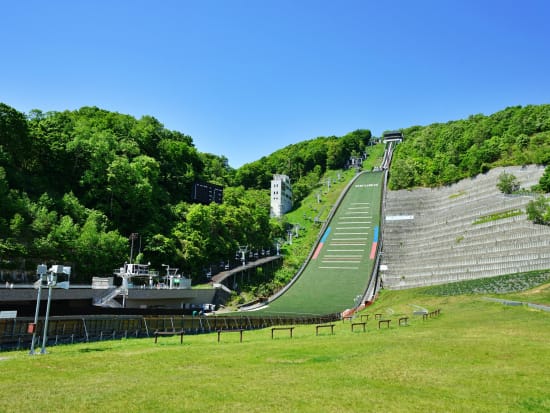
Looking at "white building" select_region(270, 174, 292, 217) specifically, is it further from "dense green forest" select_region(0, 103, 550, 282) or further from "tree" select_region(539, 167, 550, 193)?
"tree" select_region(539, 167, 550, 193)

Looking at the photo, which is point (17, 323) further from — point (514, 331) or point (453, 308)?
point (453, 308)

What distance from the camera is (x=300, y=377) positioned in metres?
10.8

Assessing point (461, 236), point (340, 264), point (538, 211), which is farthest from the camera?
point (340, 264)

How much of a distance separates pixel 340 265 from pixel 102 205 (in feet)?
111

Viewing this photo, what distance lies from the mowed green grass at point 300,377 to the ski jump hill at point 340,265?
2921 centimetres

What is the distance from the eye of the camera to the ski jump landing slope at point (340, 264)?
49906 millimetres

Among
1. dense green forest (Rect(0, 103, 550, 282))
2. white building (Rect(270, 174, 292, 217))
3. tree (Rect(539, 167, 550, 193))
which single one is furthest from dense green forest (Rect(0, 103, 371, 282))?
tree (Rect(539, 167, 550, 193))

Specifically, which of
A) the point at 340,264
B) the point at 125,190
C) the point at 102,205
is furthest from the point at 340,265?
the point at 102,205

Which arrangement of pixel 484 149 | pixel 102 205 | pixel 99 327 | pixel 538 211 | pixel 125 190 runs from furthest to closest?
pixel 484 149, pixel 125 190, pixel 102 205, pixel 538 211, pixel 99 327

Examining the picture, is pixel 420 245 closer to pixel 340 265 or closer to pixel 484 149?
pixel 340 265

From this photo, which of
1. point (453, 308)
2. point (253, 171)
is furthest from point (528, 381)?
point (253, 171)

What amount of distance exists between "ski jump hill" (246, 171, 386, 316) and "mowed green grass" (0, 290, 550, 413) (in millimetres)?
29205

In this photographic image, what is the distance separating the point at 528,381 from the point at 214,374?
25.5ft

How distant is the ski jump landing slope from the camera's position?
164 feet
